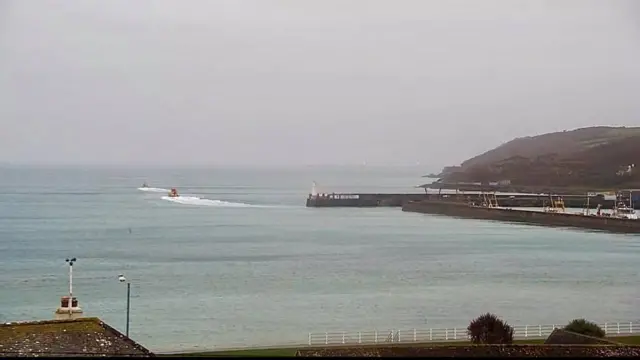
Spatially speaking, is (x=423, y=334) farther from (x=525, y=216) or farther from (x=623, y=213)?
(x=623, y=213)

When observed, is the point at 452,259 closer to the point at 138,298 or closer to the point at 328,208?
the point at 138,298

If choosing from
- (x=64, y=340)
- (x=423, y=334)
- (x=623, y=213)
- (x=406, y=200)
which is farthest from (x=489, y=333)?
(x=406, y=200)

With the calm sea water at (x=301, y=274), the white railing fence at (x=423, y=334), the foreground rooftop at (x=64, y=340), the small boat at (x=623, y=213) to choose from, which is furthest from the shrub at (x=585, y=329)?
the small boat at (x=623, y=213)

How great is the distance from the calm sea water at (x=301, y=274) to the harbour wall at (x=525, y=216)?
181cm

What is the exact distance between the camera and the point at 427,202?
46938mm

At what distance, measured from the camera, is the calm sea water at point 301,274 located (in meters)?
15.1

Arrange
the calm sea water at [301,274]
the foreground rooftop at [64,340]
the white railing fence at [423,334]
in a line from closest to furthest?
1. the foreground rooftop at [64,340]
2. the white railing fence at [423,334]
3. the calm sea water at [301,274]

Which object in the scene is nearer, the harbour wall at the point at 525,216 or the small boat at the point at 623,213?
the harbour wall at the point at 525,216

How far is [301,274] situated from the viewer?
834 inches

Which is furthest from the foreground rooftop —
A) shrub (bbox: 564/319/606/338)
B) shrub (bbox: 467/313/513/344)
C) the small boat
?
the small boat

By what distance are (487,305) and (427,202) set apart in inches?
1199

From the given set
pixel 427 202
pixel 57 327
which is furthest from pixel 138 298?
pixel 427 202

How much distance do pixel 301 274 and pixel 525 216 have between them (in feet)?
70.6

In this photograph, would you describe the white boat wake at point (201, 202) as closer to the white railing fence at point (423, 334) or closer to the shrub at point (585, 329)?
the white railing fence at point (423, 334)
